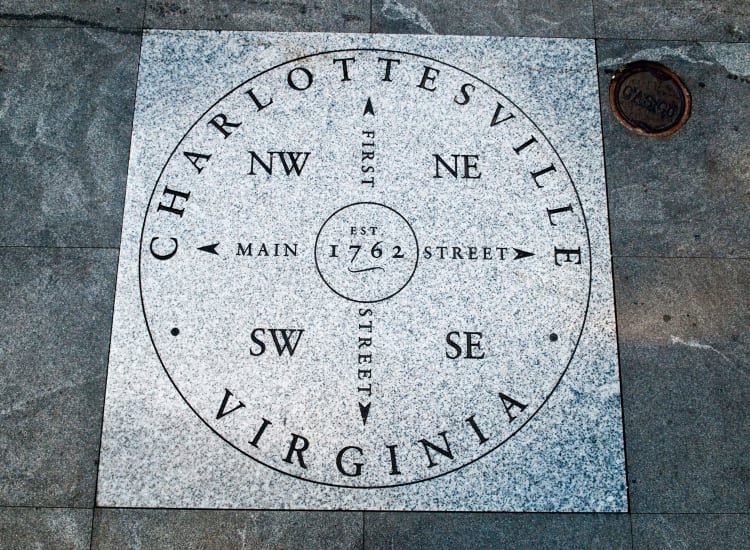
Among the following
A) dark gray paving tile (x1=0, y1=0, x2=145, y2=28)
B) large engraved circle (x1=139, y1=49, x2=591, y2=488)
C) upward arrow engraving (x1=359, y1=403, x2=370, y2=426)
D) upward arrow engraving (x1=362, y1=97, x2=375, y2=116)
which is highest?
dark gray paving tile (x1=0, y1=0, x2=145, y2=28)

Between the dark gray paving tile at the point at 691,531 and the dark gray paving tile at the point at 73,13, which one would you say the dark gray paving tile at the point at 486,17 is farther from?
the dark gray paving tile at the point at 691,531

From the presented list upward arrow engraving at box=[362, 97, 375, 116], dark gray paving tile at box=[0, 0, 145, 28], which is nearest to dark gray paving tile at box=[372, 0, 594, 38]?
upward arrow engraving at box=[362, 97, 375, 116]

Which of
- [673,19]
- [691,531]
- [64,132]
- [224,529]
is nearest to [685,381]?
[691,531]

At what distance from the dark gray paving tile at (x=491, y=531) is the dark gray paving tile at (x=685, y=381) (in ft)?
0.78

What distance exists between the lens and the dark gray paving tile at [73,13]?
13.6 ft

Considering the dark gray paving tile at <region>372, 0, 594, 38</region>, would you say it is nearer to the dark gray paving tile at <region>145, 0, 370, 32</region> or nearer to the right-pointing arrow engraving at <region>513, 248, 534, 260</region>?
the dark gray paving tile at <region>145, 0, 370, 32</region>

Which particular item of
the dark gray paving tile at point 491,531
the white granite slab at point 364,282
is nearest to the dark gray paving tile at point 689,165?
the white granite slab at point 364,282

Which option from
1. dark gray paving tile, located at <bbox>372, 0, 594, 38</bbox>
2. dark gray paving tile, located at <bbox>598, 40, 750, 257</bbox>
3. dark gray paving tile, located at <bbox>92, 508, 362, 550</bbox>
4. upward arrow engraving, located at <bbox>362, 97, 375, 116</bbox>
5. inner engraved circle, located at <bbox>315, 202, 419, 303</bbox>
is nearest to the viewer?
dark gray paving tile, located at <bbox>92, 508, 362, 550</bbox>

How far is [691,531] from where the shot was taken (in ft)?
11.5

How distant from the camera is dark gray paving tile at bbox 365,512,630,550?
347cm

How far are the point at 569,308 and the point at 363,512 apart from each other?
1.52 m

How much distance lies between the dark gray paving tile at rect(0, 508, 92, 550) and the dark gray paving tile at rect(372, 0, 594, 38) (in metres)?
3.15

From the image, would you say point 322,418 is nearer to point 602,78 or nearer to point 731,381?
point 731,381

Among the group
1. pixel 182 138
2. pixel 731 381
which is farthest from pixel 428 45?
pixel 731 381
